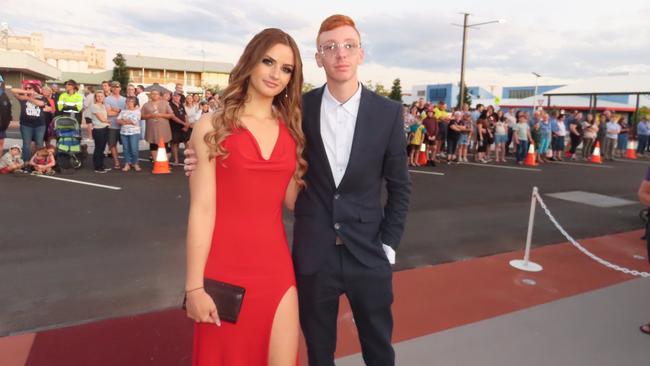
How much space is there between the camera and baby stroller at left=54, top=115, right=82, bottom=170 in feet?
30.9

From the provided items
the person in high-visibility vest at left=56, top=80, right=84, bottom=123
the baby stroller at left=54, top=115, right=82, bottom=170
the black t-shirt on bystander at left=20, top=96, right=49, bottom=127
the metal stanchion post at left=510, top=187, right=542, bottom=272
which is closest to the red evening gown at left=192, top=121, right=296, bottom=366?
the metal stanchion post at left=510, top=187, right=542, bottom=272

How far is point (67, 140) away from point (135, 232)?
530 cm

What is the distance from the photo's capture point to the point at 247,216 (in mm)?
1786

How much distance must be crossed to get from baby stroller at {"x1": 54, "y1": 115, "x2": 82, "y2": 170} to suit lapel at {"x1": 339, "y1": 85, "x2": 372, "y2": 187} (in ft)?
29.9

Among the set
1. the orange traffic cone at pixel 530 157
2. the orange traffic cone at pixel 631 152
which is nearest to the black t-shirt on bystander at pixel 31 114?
the orange traffic cone at pixel 530 157

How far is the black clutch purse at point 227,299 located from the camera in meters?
1.73

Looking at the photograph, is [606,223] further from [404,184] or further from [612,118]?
[612,118]

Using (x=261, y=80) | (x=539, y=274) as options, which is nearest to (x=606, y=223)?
(x=539, y=274)

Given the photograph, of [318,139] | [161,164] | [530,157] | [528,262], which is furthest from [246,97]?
[530,157]

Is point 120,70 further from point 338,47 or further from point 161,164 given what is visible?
point 338,47

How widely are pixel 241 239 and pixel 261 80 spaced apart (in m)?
0.64

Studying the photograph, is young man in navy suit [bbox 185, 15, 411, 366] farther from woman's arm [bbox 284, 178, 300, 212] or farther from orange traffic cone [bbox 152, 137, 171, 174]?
orange traffic cone [bbox 152, 137, 171, 174]

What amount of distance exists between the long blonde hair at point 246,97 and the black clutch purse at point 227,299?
1.64ft

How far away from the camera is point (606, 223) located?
6934 millimetres
